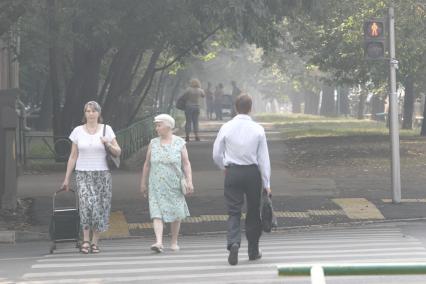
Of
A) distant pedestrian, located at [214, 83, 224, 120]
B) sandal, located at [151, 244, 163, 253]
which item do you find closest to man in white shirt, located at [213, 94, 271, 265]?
sandal, located at [151, 244, 163, 253]

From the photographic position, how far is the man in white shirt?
9312 mm

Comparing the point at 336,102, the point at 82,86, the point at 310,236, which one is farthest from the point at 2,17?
the point at 336,102

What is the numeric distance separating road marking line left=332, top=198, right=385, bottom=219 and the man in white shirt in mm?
4391

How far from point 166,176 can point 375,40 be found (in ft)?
17.8

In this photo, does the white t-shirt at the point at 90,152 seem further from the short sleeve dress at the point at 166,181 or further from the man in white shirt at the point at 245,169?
the man in white shirt at the point at 245,169

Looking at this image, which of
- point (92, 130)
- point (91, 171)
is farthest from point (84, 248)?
point (92, 130)

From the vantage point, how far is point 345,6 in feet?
79.6

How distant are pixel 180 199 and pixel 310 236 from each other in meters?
2.29

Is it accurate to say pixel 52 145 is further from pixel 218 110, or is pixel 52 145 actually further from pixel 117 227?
pixel 218 110

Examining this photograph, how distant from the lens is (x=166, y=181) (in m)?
10.4

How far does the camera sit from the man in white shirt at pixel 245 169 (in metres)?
9.31

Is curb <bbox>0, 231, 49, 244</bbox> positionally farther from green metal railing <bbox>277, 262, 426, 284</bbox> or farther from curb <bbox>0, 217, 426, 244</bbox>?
green metal railing <bbox>277, 262, 426, 284</bbox>

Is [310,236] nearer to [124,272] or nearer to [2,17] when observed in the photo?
[124,272]

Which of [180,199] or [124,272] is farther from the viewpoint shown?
[180,199]
